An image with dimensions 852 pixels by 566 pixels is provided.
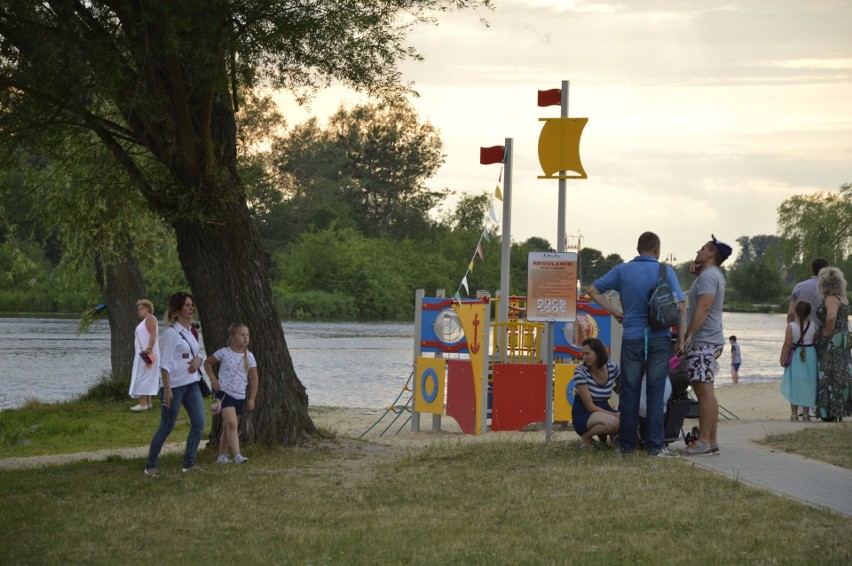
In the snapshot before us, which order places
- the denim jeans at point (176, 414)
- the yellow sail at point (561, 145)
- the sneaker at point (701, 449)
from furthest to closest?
the yellow sail at point (561, 145), the sneaker at point (701, 449), the denim jeans at point (176, 414)

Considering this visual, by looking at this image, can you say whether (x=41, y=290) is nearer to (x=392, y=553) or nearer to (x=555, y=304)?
(x=555, y=304)

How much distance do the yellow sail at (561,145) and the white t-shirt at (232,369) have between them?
3710 mm

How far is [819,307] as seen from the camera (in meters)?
14.6

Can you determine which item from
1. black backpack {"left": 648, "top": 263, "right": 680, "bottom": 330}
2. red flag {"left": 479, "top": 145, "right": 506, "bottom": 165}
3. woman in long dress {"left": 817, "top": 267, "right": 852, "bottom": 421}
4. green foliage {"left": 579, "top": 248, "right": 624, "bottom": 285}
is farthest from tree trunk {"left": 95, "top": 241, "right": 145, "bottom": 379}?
green foliage {"left": 579, "top": 248, "right": 624, "bottom": 285}

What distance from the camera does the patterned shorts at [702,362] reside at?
1063 centimetres

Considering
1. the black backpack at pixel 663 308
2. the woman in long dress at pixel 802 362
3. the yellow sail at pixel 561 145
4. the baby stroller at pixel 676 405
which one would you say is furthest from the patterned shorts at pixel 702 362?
the woman in long dress at pixel 802 362

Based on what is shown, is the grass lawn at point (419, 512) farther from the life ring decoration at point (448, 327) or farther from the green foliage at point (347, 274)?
the green foliage at point (347, 274)

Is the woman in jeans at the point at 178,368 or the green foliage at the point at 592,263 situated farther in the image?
the green foliage at the point at 592,263

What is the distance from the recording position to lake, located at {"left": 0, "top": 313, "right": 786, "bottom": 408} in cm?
2622

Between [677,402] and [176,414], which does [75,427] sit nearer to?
[176,414]

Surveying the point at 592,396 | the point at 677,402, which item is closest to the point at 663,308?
the point at 677,402

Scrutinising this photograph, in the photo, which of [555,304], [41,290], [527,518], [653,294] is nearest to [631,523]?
[527,518]

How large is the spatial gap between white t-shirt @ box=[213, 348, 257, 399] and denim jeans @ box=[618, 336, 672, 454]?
332 centimetres

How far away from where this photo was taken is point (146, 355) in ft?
55.9
